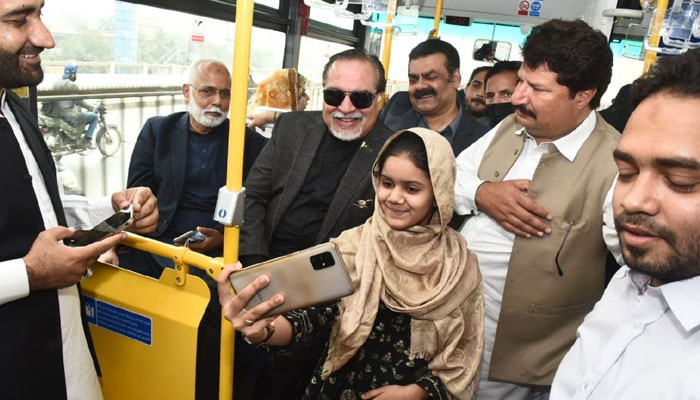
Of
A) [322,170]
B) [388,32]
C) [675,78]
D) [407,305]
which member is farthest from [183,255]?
[388,32]

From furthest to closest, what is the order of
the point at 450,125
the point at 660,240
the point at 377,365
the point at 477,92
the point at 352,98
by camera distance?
the point at 477,92 → the point at 450,125 → the point at 352,98 → the point at 377,365 → the point at 660,240

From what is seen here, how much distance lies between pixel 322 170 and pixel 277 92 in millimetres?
1564

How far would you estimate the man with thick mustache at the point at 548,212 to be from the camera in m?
1.68

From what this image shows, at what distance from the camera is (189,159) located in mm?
2646

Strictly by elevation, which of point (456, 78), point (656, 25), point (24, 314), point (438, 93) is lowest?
point (24, 314)

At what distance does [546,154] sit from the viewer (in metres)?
1.76

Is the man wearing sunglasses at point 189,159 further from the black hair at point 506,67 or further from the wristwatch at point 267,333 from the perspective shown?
the black hair at point 506,67

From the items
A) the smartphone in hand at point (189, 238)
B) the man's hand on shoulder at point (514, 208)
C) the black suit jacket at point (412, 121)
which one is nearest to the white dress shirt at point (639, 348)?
the man's hand on shoulder at point (514, 208)

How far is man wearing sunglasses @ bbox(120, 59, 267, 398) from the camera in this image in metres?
2.55

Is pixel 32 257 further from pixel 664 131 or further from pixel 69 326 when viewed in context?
pixel 664 131

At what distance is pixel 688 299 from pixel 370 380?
0.94 meters

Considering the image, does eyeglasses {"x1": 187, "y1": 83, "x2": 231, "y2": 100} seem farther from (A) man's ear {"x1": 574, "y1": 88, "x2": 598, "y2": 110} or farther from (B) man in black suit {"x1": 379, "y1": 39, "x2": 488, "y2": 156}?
(A) man's ear {"x1": 574, "y1": 88, "x2": 598, "y2": 110}

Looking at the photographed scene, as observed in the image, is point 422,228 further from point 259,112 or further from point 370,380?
point 259,112

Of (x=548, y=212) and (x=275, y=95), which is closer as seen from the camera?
(x=548, y=212)
